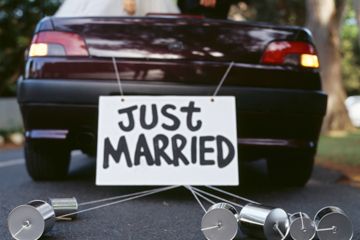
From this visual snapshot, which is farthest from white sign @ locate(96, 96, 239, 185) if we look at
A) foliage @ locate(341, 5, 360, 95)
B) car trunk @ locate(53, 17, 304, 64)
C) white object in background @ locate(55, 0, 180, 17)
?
foliage @ locate(341, 5, 360, 95)

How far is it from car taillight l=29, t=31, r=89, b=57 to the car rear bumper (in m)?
0.19

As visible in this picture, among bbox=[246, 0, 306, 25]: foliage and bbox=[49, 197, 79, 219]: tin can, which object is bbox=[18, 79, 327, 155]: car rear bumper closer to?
bbox=[49, 197, 79, 219]: tin can

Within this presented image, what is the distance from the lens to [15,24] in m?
17.4

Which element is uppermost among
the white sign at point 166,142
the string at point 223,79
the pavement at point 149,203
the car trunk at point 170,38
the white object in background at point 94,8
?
the car trunk at point 170,38

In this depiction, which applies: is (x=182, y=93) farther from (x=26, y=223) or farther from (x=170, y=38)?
(x=26, y=223)

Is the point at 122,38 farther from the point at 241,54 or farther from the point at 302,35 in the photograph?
the point at 302,35

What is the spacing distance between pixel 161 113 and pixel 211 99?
308 millimetres

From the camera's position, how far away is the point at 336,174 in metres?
5.67

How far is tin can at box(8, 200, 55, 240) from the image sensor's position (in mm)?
2668

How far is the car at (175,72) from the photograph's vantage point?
12.7 ft

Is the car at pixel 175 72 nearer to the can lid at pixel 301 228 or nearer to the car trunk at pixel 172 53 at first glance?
the car trunk at pixel 172 53

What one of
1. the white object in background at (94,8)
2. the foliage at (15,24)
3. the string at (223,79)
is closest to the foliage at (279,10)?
the foliage at (15,24)

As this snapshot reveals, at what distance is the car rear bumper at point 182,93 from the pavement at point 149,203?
41 centimetres

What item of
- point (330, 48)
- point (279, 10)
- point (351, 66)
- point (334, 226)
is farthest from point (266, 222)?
point (351, 66)
